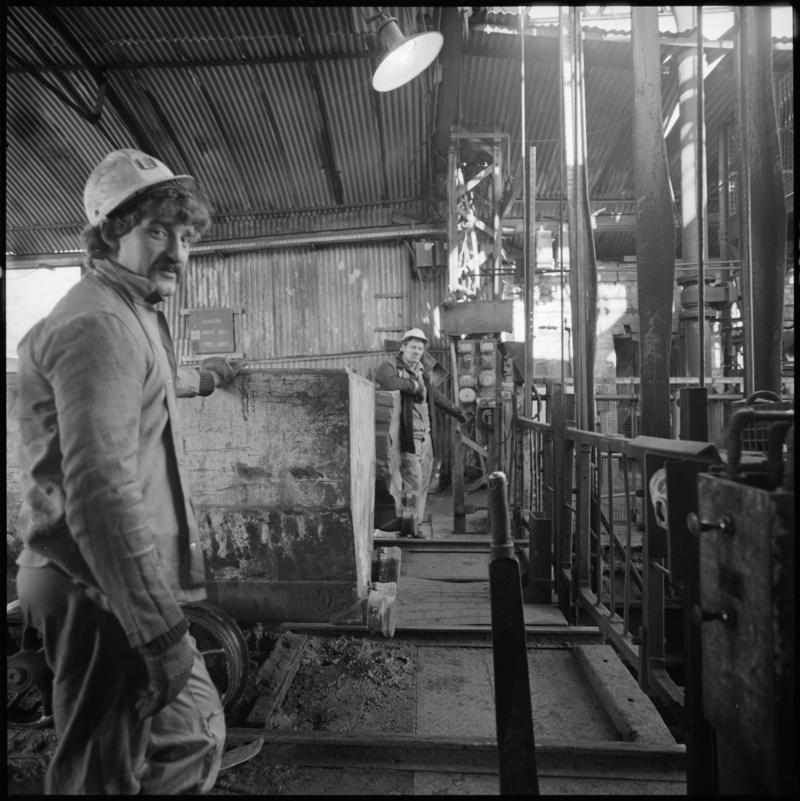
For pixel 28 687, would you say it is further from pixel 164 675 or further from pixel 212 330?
pixel 212 330

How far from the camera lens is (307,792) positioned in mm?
2387

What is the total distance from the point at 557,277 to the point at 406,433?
21.1 feet

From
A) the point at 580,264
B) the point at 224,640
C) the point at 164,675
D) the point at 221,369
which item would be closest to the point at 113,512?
the point at 164,675

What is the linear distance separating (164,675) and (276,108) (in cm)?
974

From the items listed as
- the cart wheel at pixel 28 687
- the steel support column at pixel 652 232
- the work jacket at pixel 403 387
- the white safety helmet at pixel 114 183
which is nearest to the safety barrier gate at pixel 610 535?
the steel support column at pixel 652 232

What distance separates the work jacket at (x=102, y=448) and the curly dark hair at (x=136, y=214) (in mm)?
99

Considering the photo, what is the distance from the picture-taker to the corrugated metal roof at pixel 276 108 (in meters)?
7.90

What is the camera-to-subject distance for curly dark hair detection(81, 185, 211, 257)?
1741mm

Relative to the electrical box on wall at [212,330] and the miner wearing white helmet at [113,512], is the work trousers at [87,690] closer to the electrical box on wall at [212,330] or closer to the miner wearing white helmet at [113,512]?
the miner wearing white helmet at [113,512]

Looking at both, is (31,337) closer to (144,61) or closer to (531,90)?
(144,61)

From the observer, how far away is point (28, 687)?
2594mm

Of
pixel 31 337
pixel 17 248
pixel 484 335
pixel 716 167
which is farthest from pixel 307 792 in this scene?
pixel 716 167

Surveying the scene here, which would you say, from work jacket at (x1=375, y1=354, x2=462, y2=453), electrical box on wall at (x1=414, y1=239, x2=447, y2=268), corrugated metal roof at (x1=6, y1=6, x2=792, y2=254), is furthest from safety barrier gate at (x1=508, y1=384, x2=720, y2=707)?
corrugated metal roof at (x1=6, y1=6, x2=792, y2=254)

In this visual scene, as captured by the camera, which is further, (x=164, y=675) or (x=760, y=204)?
(x=760, y=204)
